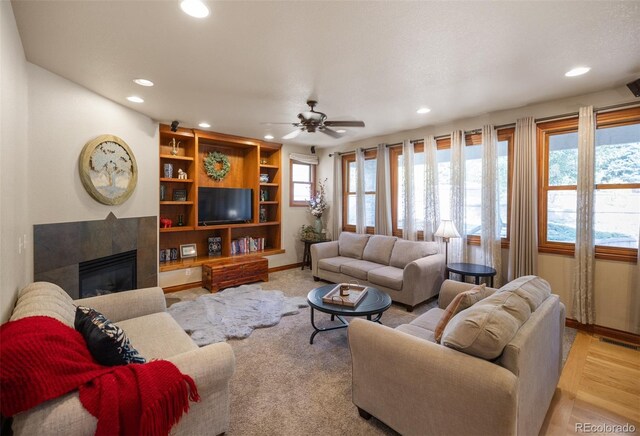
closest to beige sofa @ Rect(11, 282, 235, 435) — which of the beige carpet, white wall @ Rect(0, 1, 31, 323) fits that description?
white wall @ Rect(0, 1, 31, 323)

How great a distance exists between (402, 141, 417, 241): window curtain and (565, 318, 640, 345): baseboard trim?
2.13 meters

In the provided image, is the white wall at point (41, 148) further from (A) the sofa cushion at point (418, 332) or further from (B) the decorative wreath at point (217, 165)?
(A) the sofa cushion at point (418, 332)

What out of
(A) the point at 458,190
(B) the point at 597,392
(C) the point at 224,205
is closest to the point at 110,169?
(C) the point at 224,205

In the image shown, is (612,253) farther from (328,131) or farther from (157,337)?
(157,337)

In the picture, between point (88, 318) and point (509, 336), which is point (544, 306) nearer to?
point (509, 336)

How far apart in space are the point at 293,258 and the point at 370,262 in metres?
1.98

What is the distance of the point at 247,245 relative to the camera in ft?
18.1

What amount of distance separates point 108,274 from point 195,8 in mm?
3253

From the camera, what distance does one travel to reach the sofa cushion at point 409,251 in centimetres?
410

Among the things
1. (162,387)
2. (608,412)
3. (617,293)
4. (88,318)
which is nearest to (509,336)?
(608,412)

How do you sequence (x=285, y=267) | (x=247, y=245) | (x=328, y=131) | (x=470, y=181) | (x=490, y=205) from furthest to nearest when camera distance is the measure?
(x=285, y=267), (x=247, y=245), (x=470, y=181), (x=490, y=205), (x=328, y=131)

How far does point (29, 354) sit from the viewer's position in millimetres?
1107

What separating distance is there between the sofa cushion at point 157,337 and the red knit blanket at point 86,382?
50cm

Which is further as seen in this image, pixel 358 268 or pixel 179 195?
pixel 179 195
